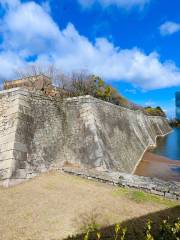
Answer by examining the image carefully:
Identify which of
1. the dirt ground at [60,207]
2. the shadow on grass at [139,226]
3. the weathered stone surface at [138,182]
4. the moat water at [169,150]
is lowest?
the shadow on grass at [139,226]

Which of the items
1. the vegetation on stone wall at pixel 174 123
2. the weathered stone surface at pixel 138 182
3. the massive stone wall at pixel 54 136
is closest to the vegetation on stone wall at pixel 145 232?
the weathered stone surface at pixel 138 182

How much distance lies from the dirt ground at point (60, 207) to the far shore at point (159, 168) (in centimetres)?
448

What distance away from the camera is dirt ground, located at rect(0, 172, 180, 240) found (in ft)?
16.2

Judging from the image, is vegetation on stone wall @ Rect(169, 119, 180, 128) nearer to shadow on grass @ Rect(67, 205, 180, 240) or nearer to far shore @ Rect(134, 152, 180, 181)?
far shore @ Rect(134, 152, 180, 181)

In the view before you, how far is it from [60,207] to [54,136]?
4629 mm

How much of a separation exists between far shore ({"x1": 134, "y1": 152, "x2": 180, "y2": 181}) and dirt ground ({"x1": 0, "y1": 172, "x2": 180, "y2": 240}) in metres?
4.48

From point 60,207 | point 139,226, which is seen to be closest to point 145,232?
point 139,226

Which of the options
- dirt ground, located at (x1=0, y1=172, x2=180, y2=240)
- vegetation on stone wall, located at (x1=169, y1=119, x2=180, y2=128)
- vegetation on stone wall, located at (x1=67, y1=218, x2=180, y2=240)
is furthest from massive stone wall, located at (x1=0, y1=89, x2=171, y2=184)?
vegetation on stone wall, located at (x1=169, y1=119, x2=180, y2=128)

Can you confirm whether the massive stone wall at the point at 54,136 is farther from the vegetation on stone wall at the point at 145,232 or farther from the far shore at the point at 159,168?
the vegetation on stone wall at the point at 145,232

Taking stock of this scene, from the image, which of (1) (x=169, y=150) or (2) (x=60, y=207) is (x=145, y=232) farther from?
(1) (x=169, y=150)

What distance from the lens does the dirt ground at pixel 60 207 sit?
4.95 metres

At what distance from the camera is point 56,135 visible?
414 inches

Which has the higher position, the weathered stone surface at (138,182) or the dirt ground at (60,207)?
the weathered stone surface at (138,182)

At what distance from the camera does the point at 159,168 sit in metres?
12.9
